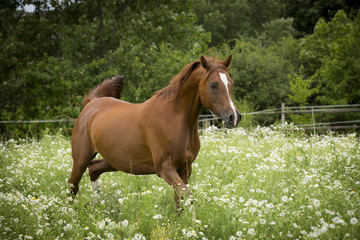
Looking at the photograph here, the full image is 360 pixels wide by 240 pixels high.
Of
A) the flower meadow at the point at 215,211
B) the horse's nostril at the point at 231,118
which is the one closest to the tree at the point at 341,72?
the flower meadow at the point at 215,211

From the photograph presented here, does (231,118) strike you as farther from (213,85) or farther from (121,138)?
(121,138)

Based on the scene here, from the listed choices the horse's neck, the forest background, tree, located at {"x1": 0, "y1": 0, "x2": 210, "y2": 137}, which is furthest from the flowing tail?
tree, located at {"x1": 0, "y1": 0, "x2": 210, "y2": 137}

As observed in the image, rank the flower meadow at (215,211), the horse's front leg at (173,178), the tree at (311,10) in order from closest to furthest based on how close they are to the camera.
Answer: the flower meadow at (215,211) < the horse's front leg at (173,178) < the tree at (311,10)

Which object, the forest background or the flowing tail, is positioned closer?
the flowing tail

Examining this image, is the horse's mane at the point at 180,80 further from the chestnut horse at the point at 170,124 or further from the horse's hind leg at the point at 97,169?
the horse's hind leg at the point at 97,169

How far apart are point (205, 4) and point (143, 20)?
858 inches

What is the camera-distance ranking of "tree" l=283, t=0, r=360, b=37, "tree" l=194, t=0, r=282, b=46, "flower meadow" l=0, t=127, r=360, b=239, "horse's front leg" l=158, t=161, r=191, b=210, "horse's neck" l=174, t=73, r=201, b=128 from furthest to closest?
"tree" l=194, t=0, r=282, b=46 → "tree" l=283, t=0, r=360, b=37 → "horse's neck" l=174, t=73, r=201, b=128 → "horse's front leg" l=158, t=161, r=191, b=210 → "flower meadow" l=0, t=127, r=360, b=239

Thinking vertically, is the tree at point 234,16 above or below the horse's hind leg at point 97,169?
above

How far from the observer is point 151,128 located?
176 inches

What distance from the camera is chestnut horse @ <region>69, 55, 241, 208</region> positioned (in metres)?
4.01

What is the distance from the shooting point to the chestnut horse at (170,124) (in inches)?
158

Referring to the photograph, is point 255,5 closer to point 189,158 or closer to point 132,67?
point 132,67

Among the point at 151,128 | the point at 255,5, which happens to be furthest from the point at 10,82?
the point at 255,5

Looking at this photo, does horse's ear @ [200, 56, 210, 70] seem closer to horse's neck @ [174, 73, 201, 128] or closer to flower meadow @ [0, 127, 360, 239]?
horse's neck @ [174, 73, 201, 128]
